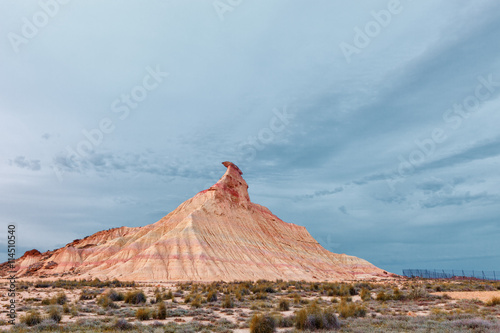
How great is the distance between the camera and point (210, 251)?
2494 inches

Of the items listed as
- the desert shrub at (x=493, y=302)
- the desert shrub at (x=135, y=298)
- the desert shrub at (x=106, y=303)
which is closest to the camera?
the desert shrub at (x=106, y=303)

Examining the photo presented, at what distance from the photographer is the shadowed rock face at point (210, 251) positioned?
192 feet

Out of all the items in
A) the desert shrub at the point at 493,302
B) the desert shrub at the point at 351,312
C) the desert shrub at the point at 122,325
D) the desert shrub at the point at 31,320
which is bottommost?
the desert shrub at the point at 493,302

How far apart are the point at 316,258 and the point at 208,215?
3098cm

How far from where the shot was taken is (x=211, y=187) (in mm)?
87750

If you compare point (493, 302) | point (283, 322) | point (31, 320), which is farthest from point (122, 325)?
point (493, 302)

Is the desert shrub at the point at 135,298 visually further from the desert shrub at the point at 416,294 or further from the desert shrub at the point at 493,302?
the desert shrub at the point at 493,302

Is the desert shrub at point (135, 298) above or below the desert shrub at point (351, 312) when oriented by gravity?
above

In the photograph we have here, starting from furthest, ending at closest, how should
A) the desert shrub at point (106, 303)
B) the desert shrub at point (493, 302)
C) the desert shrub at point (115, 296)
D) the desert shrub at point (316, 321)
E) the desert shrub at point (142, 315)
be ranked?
1. the desert shrub at point (115, 296)
2. the desert shrub at point (493, 302)
3. the desert shrub at point (106, 303)
4. the desert shrub at point (142, 315)
5. the desert shrub at point (316, 321)

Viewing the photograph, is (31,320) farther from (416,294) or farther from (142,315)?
(416,294)

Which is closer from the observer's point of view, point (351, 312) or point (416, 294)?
point (351, 312)

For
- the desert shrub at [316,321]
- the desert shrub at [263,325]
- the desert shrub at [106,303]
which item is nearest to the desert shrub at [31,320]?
the desert shrub at [106,303]

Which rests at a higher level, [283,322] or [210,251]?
[210,251]

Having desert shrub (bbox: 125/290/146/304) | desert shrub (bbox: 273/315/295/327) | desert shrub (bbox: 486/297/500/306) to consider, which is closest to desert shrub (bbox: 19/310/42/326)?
desert shrub (bbox: 125/290/146/304)
